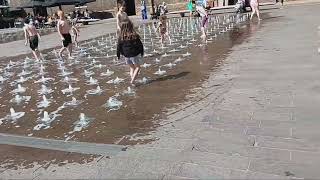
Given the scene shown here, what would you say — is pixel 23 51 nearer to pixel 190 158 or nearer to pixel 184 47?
pixel 184 47

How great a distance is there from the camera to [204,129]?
633cm

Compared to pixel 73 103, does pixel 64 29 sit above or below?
above

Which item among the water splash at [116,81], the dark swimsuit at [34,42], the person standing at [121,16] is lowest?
the water splash at [116,81]

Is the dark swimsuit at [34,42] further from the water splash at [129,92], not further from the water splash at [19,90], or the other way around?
the water splash at [129,92]

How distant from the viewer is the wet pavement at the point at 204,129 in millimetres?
5082

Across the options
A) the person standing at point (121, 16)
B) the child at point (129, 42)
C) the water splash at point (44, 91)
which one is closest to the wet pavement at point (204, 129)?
the water splash at point (44, 91)

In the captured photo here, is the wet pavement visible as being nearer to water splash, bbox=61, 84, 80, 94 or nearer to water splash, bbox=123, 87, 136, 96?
water splash, bbox=123, 87, 136, 96

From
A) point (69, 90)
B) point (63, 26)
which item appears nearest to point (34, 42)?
point (63, 26)

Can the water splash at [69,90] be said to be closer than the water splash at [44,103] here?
No

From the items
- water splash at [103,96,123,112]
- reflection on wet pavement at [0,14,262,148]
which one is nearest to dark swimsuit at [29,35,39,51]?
reflection on wet pavement at [0,14,262,148]

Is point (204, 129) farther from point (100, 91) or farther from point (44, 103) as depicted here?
point (44, 103)

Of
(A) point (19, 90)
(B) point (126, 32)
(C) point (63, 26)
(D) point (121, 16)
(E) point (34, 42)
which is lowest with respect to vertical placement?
(A) point (19, 90)

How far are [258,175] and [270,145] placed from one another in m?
0.89

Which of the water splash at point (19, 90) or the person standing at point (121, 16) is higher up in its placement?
the person standing at point (121, 16)
